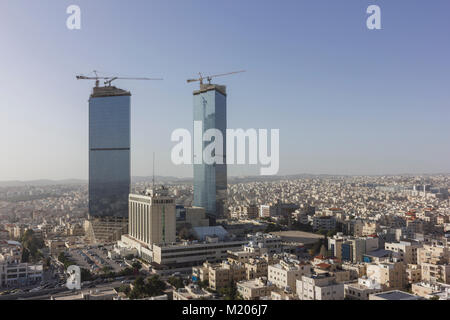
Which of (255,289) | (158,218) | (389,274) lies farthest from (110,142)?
(389,274)

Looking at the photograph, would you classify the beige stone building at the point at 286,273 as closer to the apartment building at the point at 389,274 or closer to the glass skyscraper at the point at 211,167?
the apartment building at the point at 389,274

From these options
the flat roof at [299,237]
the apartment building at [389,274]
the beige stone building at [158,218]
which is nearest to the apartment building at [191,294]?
the apartment building at [389,274]

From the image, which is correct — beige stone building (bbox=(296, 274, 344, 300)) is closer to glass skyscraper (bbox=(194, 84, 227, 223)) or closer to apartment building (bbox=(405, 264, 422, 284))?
apartment building (bbox=(405, 264, 422, 284))

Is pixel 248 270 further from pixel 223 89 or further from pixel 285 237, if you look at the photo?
pixel 223 89
